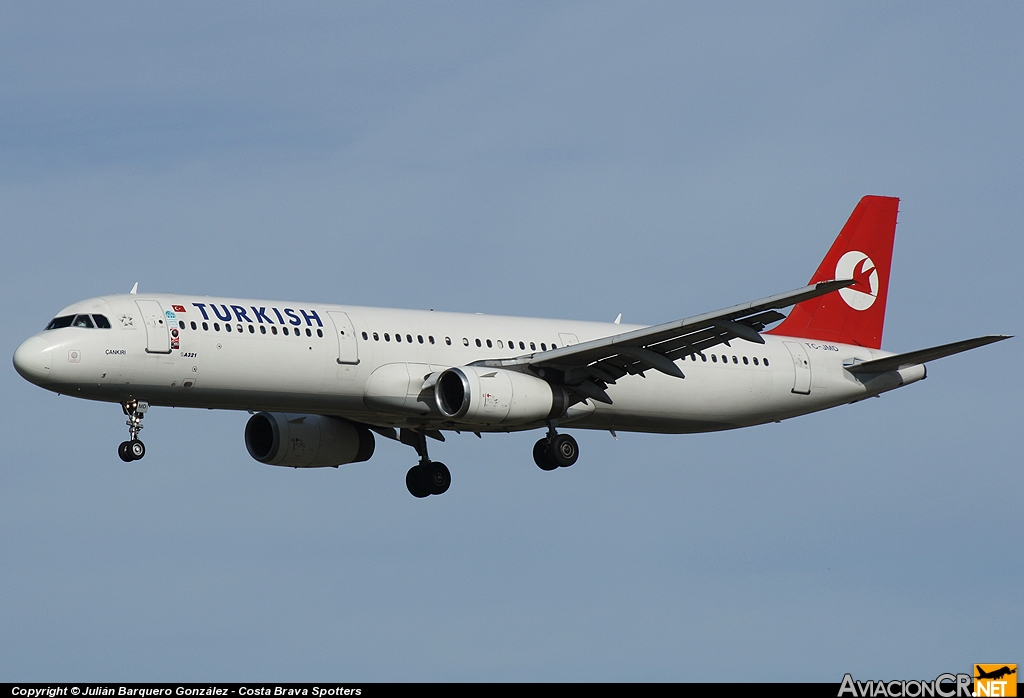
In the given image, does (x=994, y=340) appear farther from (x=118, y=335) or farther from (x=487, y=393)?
(x=118, y=335)

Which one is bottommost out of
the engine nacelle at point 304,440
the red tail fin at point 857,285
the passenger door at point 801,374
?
the engine nacelle at point 304,440

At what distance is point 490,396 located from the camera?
44438 mm

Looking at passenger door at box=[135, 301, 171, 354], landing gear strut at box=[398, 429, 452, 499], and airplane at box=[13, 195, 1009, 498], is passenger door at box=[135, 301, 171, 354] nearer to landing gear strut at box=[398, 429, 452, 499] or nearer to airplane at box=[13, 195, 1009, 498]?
airplane at box=[13, 195, 1009, 498]

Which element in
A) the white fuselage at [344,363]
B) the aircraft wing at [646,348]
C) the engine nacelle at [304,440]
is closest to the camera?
the white fuselage at [344,363]

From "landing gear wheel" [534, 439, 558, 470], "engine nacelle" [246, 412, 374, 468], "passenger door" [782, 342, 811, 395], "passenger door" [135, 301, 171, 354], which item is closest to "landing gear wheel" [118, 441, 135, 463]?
"passenger door" [135, 301, 171, 354]

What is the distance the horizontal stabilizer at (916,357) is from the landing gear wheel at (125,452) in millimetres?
21889

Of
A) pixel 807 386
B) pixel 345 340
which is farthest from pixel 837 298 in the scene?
pixel 345 340

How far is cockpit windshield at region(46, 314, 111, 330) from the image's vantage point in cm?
4203

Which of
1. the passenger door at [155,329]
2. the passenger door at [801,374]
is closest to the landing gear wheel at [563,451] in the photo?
the passenger door at [801,374]

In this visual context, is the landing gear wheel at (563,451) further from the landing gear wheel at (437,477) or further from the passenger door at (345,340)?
the passenger door at (345,340)

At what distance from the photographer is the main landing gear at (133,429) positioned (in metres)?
42.3

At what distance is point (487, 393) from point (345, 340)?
3.98 m

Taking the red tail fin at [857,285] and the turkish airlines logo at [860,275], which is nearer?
the red tail fin at [857,285]

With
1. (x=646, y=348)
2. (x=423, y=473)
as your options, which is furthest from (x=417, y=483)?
(x=646, y=348)
